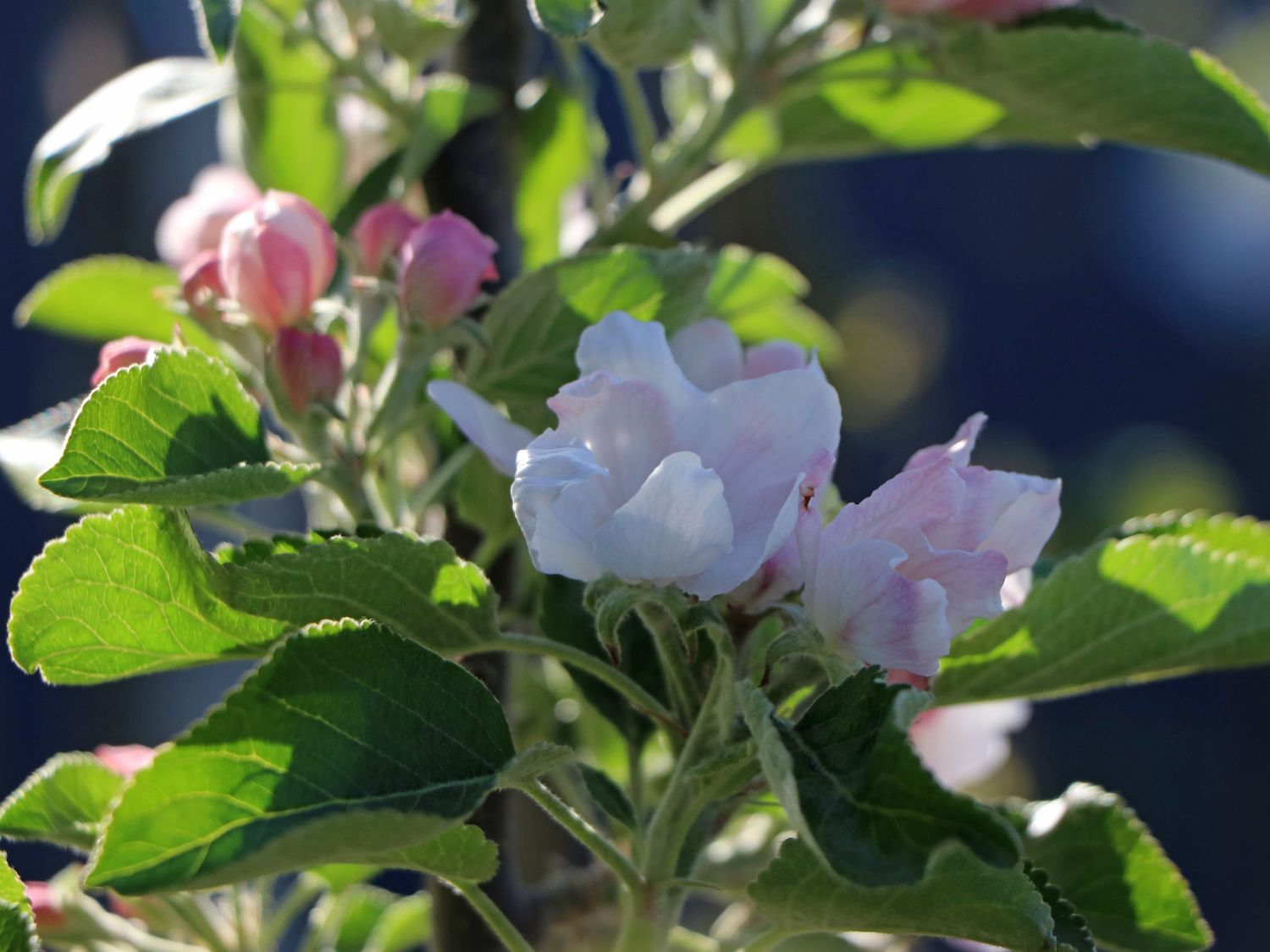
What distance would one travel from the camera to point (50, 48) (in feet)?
11.4

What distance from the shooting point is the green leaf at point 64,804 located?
50 centimetres

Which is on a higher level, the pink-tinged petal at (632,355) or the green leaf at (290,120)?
the green leaf at (290,120)

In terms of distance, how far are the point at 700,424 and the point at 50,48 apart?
11.6 feet

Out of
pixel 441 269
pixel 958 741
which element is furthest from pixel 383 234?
pixel 958 741

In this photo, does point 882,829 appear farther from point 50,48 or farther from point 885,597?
point 50,48

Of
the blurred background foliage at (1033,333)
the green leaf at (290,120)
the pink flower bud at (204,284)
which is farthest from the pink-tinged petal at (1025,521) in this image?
the blurred background foliage at (1033,333)

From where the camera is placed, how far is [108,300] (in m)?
0.73

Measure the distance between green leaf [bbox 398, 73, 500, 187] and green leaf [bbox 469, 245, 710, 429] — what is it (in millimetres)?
112

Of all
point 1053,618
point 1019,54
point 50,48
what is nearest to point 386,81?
point 1019,54

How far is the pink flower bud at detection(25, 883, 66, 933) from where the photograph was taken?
0.60 m

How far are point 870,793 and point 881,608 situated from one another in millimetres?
64

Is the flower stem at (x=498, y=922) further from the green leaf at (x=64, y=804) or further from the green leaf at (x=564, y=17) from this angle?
the green leaf at (x=564, y=17)

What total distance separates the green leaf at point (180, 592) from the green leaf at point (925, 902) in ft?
0.46

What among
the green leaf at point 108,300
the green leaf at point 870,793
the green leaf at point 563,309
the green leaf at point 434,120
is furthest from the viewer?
the green leaf at point 108,300
